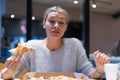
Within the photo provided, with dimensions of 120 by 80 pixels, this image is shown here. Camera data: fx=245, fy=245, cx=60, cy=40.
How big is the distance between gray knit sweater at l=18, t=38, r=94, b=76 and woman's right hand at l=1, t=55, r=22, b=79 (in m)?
0.43

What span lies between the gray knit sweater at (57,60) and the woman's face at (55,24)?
12 centimetres

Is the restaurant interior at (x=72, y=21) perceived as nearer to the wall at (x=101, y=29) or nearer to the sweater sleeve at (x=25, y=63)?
the wall at (x=101, y=29)

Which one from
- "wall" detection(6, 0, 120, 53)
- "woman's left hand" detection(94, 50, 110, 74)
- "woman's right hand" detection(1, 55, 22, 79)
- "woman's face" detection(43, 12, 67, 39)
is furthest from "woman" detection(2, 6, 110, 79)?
"wall" detection(6, 0, 120, 53)

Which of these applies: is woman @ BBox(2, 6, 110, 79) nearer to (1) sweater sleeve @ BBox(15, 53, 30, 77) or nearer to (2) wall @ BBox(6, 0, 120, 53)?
(1) sweater sleeve @ BBox(15, 53, 30, 77)

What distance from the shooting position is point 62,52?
68.5 inches

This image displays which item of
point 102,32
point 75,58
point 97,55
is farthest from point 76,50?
point 102,32

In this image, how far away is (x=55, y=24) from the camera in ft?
Answer: 5.40

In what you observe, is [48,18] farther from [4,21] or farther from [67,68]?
[4,21]

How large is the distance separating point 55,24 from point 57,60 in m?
0.25

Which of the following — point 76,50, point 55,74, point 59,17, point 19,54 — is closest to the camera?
point 19,54

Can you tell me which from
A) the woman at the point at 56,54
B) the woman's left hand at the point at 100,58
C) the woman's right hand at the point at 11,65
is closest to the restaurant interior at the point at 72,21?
the woman at the point at 56,54

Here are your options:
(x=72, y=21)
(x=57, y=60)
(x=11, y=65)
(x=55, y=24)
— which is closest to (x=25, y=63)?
(x=57, y=60)

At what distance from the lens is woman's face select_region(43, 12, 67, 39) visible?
1.65m

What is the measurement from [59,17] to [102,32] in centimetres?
424
